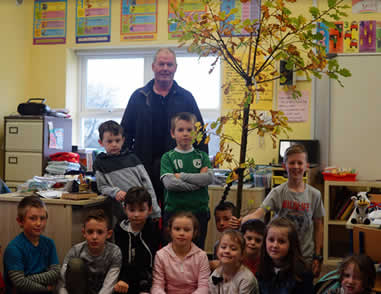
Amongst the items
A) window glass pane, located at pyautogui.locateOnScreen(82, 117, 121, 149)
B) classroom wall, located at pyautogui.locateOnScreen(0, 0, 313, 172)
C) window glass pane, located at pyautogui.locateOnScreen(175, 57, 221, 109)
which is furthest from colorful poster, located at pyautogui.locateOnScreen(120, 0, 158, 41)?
window glass pane, located at pyautogui.locateOnScreen(82, 117, 121, 149)

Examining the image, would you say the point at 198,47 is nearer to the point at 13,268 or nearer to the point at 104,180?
the point at 104,180

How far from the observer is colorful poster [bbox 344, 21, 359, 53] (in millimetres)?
4242

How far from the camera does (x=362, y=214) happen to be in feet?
6.91

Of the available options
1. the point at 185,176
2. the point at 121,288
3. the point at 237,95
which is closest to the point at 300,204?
the point at 185,176

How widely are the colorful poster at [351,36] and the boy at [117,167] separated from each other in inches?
105

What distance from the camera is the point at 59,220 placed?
105 inches

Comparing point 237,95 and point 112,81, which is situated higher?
point 112,81

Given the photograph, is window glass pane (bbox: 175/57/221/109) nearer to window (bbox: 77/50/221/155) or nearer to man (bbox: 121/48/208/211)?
window (bbox: 77/50/221/155)

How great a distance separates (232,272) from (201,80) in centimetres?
312

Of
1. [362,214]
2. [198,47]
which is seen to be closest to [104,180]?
[198,47]

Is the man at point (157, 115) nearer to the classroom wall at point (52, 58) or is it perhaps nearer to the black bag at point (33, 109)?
the black bag at point (33, 109)

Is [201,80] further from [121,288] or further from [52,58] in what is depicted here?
[121,288]

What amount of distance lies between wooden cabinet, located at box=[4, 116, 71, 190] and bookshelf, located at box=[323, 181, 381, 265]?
2654 millimetres

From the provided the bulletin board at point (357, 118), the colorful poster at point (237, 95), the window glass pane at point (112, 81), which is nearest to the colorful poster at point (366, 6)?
the bulletin board at point (357, 118)
